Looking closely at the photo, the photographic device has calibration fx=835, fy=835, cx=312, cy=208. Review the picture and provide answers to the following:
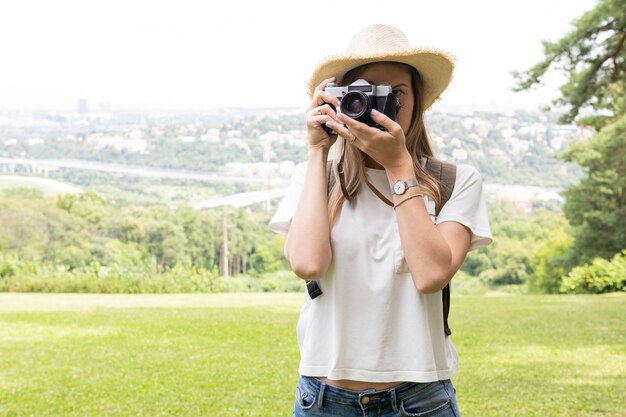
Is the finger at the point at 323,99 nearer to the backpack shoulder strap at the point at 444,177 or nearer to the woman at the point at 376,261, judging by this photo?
the woman at the point at 376,261

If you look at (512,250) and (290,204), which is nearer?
(290,204)

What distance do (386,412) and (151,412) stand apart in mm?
4414

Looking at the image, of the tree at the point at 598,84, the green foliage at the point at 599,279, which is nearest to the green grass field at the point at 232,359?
the green foliage at the point at 599,279

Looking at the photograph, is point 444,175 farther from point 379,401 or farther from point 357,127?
point 379,401

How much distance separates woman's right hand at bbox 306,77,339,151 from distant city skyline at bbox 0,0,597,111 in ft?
180

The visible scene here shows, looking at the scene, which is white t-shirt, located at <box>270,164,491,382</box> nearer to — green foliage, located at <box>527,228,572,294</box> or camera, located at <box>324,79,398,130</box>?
camera, located at <box>324,79,398,130</box>

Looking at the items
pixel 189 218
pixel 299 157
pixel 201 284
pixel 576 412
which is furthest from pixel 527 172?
pixel 576 412

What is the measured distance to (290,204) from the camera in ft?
4.84

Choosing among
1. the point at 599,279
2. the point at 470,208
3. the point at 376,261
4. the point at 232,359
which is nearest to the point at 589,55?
the point at 599,279

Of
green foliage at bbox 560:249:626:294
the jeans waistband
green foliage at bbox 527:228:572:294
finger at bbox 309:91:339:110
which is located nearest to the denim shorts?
the jeans waistband

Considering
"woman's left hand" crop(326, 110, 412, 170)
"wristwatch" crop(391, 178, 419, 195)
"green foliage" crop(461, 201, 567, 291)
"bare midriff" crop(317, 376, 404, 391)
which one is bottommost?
"green foliage" crop(461, 201, 567, 291)

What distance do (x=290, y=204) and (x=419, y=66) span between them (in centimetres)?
34

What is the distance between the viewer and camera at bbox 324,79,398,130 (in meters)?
1.34

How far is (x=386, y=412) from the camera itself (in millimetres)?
1323
